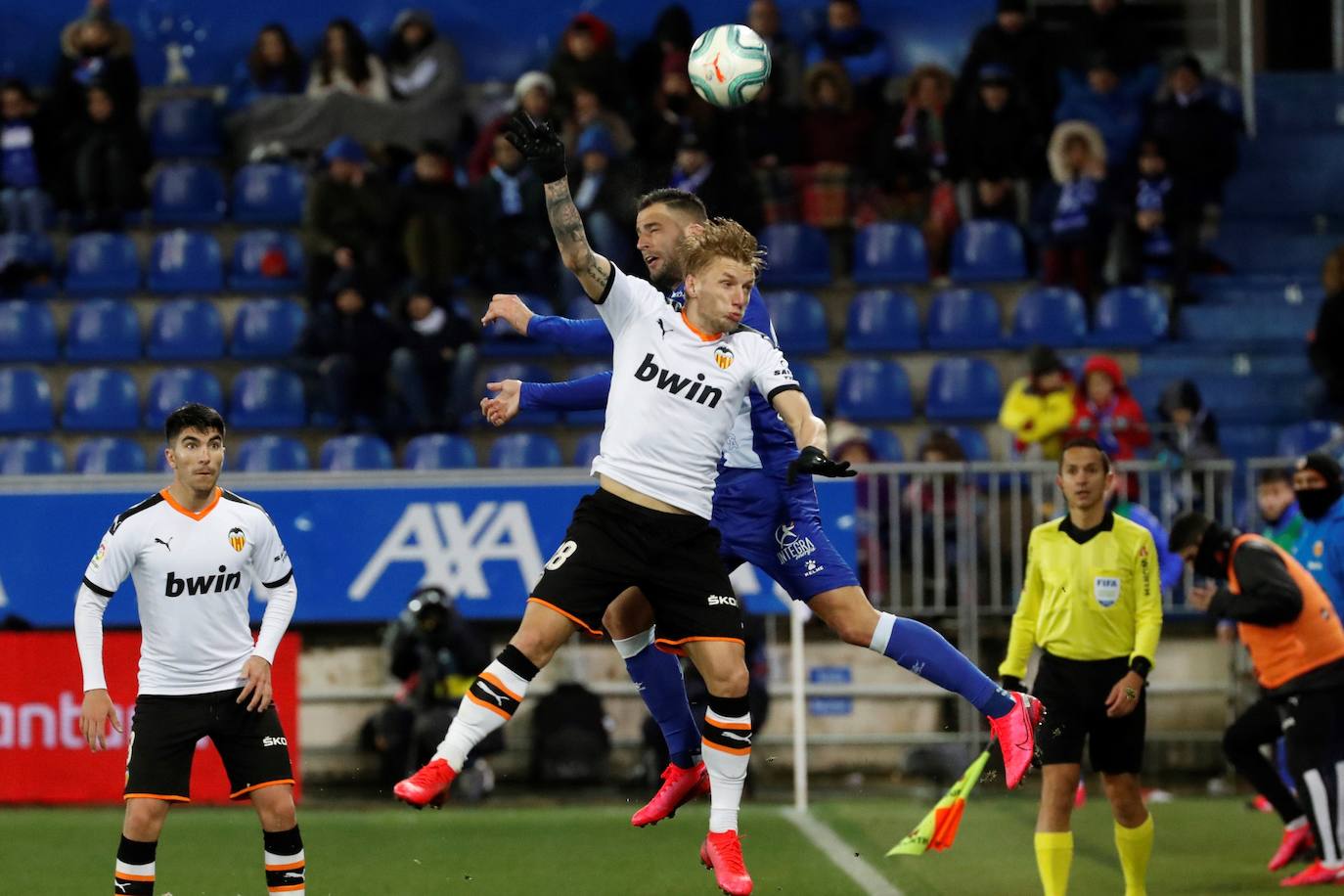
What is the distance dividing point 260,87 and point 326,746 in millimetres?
7360

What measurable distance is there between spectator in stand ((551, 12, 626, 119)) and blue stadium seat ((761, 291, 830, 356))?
2.49 metres

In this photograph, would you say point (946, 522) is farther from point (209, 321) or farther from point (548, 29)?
point (548, 29)

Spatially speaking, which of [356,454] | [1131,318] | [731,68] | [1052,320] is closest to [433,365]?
[356,454]

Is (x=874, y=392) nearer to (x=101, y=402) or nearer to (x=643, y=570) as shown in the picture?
(x=101, y=402)

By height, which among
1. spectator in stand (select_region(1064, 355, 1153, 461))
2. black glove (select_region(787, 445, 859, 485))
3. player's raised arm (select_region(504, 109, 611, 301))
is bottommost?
black glove (select_region(787, 445, 859, 485))

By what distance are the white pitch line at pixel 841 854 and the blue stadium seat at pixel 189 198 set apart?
8.23 metres

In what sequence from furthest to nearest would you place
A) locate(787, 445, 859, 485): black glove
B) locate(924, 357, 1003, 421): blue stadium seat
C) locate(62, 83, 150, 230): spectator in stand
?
locate(62, 83, 150, 230): spectator in stand < locate(924, 357, 1003, 421): blue stadium seat < locate(787, 445, 859, 485): black glove

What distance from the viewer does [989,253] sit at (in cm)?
1664

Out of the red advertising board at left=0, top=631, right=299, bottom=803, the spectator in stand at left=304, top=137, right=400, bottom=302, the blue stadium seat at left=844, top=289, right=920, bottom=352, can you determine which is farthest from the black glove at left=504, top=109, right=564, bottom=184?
the blue stadium seat at left=844, top=289, right=920, bottom=352

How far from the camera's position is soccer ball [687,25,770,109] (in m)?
7.89

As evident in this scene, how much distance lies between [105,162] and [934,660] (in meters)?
11.4

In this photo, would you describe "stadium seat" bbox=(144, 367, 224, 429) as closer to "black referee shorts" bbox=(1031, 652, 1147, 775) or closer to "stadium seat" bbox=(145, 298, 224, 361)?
"stadium seat" bbox=(145, 298, 224, 361)

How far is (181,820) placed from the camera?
12.4m

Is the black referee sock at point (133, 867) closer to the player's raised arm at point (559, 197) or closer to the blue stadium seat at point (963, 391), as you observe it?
the player's raised arm at point (559, 197)
